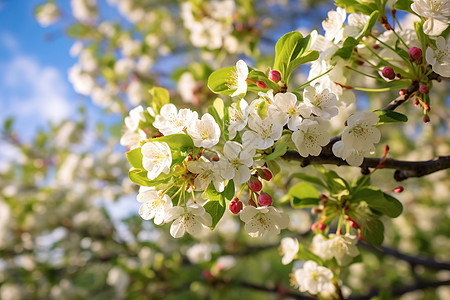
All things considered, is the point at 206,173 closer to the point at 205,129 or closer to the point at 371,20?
the point at 205,129

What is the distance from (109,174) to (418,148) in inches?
161

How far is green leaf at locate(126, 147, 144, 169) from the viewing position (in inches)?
34.5

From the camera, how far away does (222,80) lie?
3.30 ft

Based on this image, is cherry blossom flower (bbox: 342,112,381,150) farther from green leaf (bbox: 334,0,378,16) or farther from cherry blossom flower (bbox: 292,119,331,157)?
green leaf (bbox: 334,0,378,16)

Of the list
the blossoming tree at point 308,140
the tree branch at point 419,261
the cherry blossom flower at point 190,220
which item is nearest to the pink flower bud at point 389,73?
the blossoming tree at point 308,140

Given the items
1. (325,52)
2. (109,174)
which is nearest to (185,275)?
(109,174)

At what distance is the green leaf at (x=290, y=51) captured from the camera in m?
0.94

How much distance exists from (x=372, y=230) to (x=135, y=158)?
83cm

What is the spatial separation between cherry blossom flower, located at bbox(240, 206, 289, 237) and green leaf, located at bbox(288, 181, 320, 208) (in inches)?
9.6

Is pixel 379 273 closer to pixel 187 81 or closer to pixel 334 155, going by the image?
pixel 187 81

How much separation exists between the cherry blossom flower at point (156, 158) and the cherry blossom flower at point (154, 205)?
9cm

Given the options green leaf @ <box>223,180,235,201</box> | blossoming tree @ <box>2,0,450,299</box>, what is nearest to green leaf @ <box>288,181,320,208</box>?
blossoming tree @ <box>2,0,450,299</box>

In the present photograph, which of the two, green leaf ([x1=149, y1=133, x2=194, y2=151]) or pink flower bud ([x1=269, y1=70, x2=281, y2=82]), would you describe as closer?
green leaf ([x1=149, y1=133, x2=194, y2=151])

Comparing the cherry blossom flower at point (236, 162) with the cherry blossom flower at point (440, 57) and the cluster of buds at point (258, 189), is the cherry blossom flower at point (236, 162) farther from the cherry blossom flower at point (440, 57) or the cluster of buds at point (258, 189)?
the cherry blossom flower at point (440, 57)
